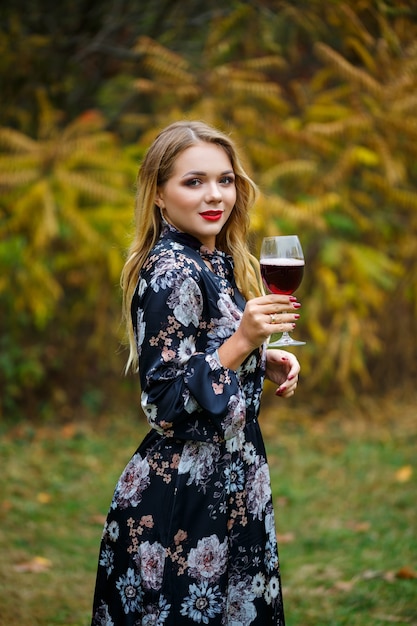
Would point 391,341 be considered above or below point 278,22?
below

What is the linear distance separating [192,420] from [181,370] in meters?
0.17

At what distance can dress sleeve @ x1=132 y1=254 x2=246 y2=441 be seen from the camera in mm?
2049

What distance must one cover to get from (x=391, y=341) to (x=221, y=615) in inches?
218

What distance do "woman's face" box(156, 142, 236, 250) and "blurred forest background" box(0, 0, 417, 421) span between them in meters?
3.58

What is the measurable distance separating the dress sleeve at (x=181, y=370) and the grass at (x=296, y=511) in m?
1.78

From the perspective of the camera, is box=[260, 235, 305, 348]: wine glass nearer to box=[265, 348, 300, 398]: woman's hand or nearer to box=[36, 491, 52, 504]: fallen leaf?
box=[265, 348, 300, 398]: woman's hand

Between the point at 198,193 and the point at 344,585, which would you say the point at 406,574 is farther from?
the point at 198,193

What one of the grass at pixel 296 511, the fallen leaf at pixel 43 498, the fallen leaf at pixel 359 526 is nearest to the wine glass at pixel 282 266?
the grass at pixel 296 511

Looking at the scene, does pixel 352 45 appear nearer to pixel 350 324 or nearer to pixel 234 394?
pixel 350 324

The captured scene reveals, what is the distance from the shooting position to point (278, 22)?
675cm

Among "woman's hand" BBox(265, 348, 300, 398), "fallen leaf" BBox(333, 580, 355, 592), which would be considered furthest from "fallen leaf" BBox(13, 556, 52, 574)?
"woman's hand" BBox(265, 348, 300, 398)

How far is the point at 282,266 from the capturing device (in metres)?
2.14

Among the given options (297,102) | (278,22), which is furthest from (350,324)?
(278,22)

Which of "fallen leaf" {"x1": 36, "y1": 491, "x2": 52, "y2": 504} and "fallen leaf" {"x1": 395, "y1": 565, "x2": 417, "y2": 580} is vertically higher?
"fallen leaf" {"x1": 36, "y1": 491, "x2": 52, "y2": 504}
